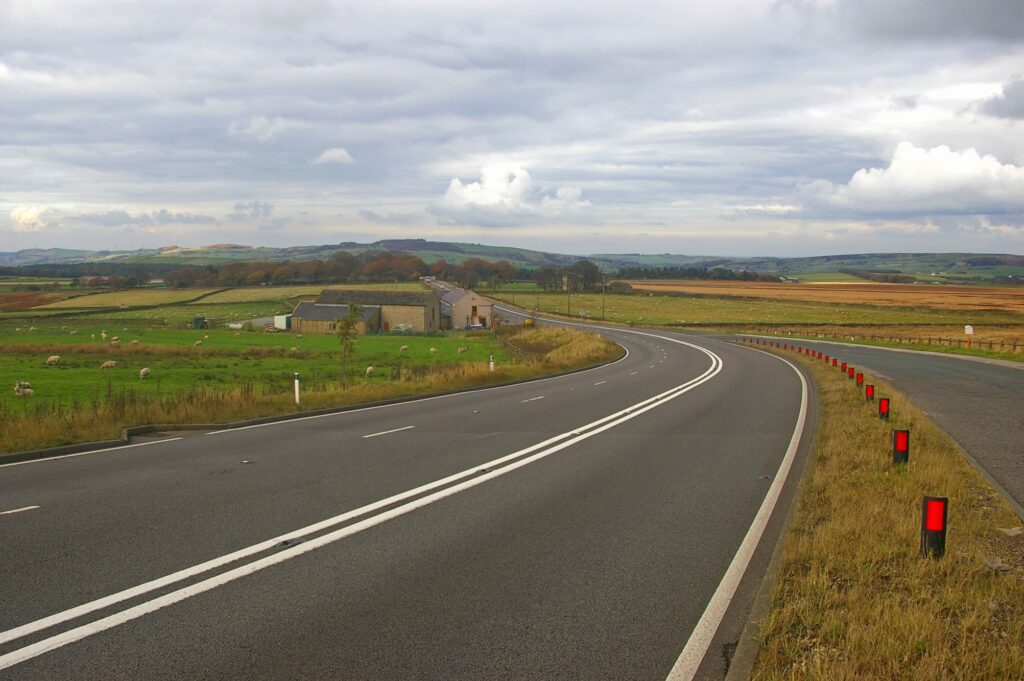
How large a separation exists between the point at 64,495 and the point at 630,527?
695 centimetres

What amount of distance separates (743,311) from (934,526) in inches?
4150

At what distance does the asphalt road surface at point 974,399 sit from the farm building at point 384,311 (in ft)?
161

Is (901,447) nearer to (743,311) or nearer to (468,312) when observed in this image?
(468,312)

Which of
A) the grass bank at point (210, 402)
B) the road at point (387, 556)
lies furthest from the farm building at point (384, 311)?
the road at point (387, 556)

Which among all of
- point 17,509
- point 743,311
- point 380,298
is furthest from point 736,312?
point 17,509

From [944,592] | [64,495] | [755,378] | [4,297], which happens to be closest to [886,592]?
[944,592]

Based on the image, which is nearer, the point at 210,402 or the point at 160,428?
the point at 160,428

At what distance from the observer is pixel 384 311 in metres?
87.6

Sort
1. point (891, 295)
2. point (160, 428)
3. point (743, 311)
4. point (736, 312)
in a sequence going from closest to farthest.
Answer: point (160, 428)
point (736, 312)
point (743, 311)
point (891, 295)

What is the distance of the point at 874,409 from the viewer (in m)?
18.8

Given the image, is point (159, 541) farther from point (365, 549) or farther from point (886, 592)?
point (886, 592)

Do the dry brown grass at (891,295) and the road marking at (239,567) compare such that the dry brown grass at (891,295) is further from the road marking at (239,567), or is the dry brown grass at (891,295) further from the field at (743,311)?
the road marking at (239,567)

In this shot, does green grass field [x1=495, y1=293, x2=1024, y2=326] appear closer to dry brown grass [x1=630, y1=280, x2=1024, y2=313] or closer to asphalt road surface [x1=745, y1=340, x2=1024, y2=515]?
dry brown grass [x1=630, y1=280, x2=1024, y2=313]

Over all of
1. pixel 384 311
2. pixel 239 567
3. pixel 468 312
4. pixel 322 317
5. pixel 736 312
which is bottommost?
pixel 736 312
